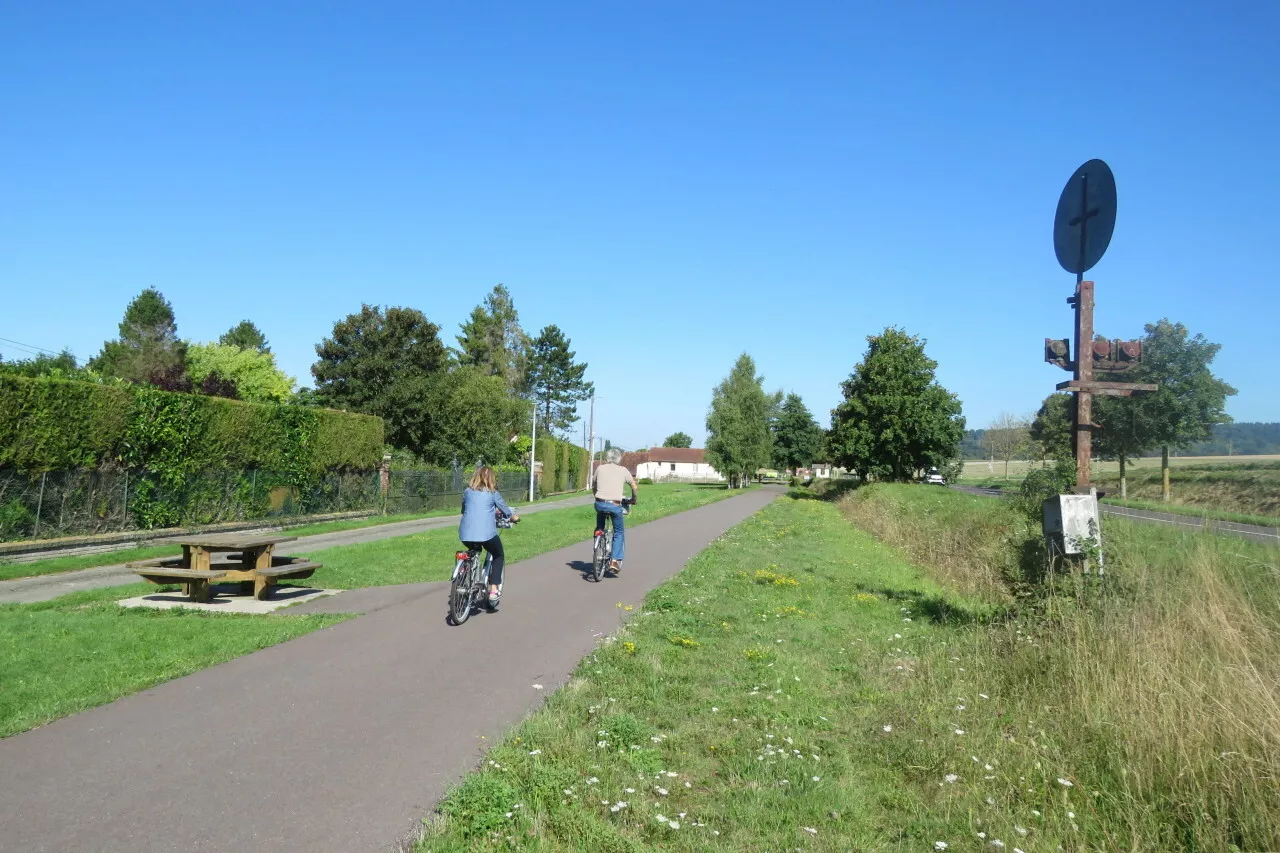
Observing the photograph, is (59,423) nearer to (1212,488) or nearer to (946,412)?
(946,412)

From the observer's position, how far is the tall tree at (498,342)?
83062 millimetres

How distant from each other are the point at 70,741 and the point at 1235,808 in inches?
241

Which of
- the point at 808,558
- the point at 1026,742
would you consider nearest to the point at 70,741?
the point at 1026,742

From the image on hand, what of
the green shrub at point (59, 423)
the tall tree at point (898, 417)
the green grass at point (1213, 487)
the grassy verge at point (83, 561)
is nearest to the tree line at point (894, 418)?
the tall tree at point (898, 417)

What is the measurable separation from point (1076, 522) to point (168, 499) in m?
19.8

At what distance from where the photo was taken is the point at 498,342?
84.3 metres

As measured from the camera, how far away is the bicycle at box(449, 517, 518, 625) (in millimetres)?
8664

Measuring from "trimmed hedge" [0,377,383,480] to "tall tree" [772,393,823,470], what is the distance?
73.1m

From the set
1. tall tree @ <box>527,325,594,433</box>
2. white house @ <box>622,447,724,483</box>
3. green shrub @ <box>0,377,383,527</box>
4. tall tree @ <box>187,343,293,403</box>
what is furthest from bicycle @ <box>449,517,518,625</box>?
white house @ <box>622,447,724,483</box>

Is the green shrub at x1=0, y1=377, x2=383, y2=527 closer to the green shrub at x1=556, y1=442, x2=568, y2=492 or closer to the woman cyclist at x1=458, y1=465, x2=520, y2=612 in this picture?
the woman cyclist at x1=458, y1=465, x2=520, y2=612

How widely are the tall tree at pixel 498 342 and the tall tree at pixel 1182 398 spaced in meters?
57.7

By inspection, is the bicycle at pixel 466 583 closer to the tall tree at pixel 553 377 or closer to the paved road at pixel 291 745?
the paved road at pixel 291 745

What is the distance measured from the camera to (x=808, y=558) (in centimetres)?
1565

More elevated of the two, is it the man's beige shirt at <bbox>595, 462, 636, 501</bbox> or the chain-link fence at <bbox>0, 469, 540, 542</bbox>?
the man's beige shirt at <bbox>595, 462, 636, 501</bbox>
